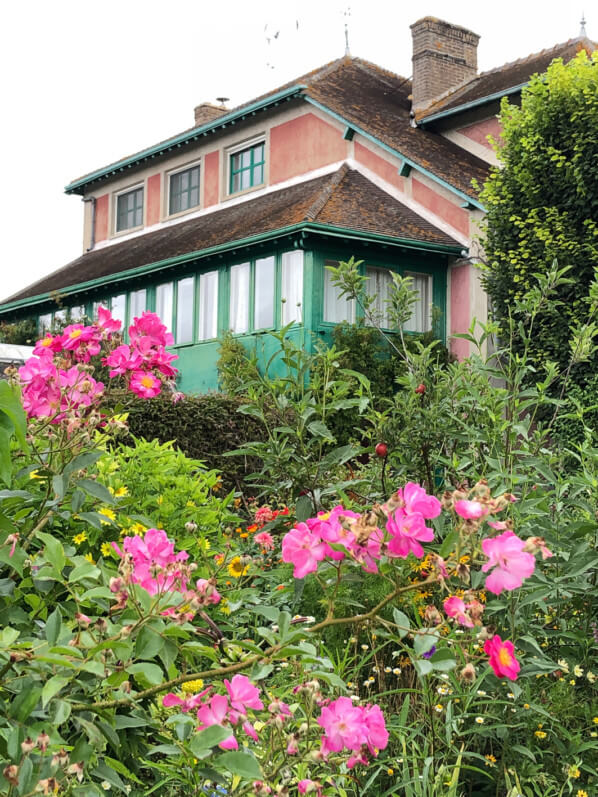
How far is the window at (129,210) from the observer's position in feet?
78.8

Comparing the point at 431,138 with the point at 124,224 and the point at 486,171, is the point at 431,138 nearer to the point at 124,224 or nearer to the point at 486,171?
the point at 486,171

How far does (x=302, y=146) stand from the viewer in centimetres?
1914

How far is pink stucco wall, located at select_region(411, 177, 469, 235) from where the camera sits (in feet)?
54.3

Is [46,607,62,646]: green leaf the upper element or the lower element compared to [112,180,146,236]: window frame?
lower

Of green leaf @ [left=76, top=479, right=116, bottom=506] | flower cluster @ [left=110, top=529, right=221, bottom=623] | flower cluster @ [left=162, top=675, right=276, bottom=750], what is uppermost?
green leaf @ [left=76, top=479, right=116, bottom=506]

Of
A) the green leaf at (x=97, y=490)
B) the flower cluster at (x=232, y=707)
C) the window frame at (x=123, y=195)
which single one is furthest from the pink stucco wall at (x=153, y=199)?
the flower cluster at (x=232, y=707)

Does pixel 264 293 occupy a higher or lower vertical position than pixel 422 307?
higher

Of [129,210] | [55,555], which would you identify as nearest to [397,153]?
[129,210]

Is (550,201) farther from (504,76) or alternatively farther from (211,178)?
(211,178)

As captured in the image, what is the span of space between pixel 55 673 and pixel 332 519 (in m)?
0.64

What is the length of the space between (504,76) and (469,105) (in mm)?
1474

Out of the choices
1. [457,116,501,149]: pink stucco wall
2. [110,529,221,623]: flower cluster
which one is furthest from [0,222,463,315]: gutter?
[110,529,221,623]: flower cluster

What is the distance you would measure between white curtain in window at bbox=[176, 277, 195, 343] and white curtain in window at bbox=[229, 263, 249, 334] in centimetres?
134

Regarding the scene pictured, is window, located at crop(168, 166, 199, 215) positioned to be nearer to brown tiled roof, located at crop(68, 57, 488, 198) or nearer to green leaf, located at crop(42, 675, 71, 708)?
brown tiled roof, located at crop(68, 57, 488, 198)
